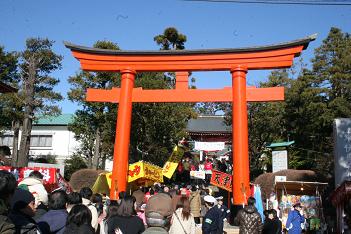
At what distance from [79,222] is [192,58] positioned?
34.4 feet

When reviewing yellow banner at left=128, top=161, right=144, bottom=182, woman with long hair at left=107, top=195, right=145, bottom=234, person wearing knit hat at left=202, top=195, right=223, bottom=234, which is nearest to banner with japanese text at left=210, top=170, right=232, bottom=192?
yellow banner at left=128, top=161, right=144, bottom=182

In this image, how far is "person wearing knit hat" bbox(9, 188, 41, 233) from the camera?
2762 mm

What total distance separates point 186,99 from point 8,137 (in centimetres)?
3114

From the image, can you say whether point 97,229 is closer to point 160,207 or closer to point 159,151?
point 160,207

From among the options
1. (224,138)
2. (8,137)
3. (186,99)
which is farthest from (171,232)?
(8,137)

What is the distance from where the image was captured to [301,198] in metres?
13.9

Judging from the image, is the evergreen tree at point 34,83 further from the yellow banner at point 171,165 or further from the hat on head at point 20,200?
the hat on head at point 20,200

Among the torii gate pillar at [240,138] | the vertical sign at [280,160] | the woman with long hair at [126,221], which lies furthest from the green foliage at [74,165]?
the woman with long hair at [126,221]

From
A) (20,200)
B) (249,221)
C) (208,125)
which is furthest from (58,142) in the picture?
(20,200)

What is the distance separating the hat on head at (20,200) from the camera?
299cm

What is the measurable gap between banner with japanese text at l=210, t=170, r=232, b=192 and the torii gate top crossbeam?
220 inches

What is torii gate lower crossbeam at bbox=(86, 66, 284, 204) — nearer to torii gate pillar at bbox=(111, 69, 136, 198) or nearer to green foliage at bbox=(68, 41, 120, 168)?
torii gate pillar at bbox=(111, 69, 136, 198)

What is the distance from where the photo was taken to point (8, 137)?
1517 inches

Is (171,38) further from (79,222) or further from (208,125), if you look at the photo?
(79,222)
